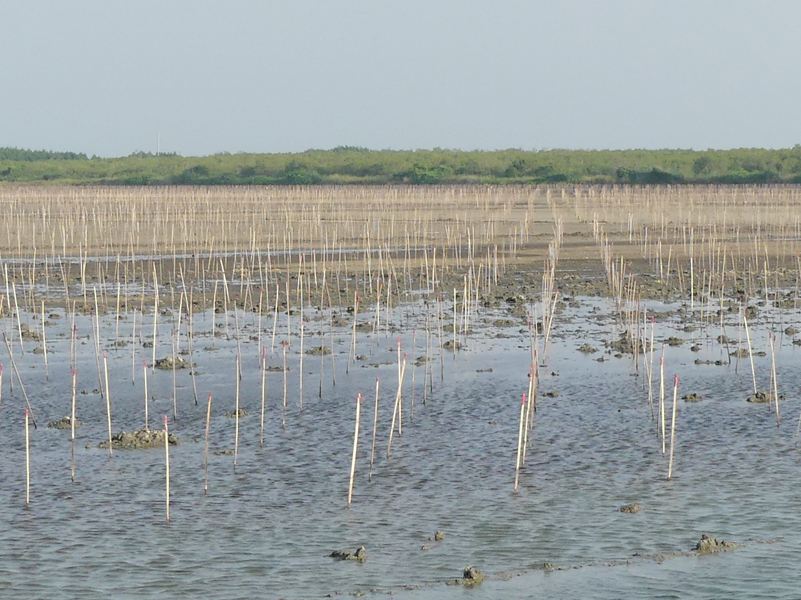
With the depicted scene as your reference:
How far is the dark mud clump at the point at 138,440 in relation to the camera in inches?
436

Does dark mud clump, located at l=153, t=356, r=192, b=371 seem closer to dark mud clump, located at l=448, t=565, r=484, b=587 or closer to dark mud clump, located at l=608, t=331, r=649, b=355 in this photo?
dark mud clump, located at l=608, t=331, r=649, b=355

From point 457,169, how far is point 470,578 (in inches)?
3135

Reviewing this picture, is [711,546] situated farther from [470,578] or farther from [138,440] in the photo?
[138,440]

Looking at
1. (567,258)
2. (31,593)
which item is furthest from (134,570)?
(567,258)

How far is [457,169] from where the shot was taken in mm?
86312

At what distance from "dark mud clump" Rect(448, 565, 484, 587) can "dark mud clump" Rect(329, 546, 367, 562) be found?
2.38 ft

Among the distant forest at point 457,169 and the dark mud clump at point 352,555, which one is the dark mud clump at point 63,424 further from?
the distant forest at point 457,169

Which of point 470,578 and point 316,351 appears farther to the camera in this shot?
Result: point 316,351

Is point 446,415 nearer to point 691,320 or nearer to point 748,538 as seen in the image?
point 748,538

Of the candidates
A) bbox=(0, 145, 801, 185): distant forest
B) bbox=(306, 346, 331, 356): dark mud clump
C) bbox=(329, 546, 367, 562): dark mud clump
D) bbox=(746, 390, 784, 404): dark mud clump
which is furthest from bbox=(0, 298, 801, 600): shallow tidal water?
bbox=(0, 145, 801, 185): distant forest

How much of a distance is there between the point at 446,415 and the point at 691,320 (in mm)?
7431

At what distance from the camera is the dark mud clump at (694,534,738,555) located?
26.5ft

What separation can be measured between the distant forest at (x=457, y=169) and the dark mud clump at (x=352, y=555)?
64875 millimetres

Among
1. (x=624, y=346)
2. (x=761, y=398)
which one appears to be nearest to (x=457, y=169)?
(x=624, y=346)
